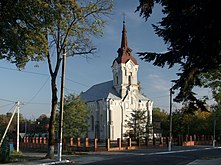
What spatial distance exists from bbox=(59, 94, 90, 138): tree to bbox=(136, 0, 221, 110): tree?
144 feet

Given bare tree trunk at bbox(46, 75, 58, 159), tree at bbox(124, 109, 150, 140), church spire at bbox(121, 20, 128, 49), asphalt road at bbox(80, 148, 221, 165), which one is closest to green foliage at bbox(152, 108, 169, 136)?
tree at bbox(124, 109, 150, 140)

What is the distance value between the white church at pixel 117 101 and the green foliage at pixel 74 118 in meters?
19.5

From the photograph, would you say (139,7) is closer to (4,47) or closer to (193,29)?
(193,29)

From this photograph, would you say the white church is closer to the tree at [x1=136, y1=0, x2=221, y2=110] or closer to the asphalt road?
the asphalt road

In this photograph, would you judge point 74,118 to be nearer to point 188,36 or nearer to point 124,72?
point 124,72

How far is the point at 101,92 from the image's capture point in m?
83.8

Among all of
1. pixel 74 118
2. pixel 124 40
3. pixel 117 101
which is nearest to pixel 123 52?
pixel 124 40

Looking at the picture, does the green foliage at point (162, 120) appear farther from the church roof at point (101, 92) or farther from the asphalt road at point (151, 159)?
the asphalt road at point (151, 159)

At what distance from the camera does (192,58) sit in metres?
10.6

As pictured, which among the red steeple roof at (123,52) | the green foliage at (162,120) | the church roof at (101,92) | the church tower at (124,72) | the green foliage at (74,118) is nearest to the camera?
the green foliage at (74,118)

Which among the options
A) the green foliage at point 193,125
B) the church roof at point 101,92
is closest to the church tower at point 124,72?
the church roof at point 101,92

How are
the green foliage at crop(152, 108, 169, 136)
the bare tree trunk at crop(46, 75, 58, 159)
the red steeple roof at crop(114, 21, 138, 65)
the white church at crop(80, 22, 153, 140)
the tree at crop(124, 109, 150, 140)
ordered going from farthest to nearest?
the red steeple roof at crop(114, 21, 138, 65) → the green foliage at crop(152, 108, 169, 136) → the white church at crop(80, 22, 153, 140) → the tree at crop(124, 109, 150, 140) → the bare tree trunk at crop(46, 75, 58, 159)

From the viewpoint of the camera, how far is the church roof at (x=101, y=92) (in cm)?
8006

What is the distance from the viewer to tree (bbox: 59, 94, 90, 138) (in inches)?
2158
